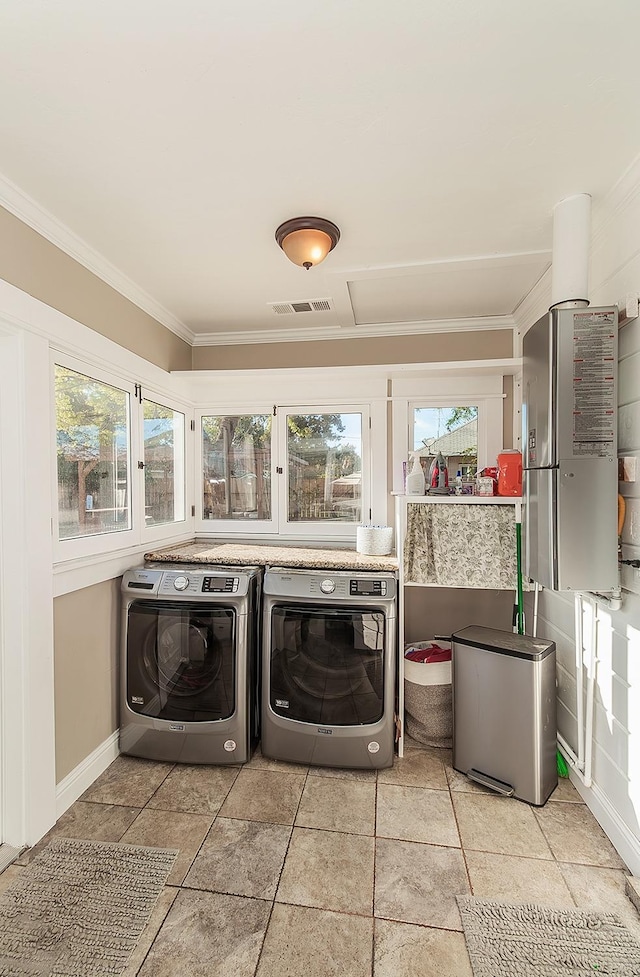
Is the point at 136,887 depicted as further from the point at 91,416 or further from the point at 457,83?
the point at 457,83

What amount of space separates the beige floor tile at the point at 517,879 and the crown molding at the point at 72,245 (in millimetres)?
2908

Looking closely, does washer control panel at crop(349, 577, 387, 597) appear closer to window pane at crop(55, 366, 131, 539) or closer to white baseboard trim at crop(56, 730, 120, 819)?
window pane at crop(55, 366, 131, 539)

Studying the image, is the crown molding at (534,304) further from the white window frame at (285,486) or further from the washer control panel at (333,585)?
the washer control panel at (333,585)


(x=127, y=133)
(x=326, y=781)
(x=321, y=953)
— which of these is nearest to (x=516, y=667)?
(x=326, y=781)

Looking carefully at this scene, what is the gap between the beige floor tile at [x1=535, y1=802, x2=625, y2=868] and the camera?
177 centimetres

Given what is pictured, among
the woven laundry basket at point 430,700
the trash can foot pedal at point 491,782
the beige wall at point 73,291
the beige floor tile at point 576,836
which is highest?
the beige wall at point 73,291

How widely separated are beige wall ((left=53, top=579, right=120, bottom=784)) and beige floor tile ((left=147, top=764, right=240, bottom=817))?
15.9 inches

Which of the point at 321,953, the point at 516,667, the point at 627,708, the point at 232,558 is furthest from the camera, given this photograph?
the point at 232,558

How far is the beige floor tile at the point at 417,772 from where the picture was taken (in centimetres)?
224

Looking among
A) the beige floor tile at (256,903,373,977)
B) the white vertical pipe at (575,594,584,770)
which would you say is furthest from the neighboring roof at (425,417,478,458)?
the beige floor tile at (256,903,373,977)

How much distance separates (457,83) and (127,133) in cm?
98

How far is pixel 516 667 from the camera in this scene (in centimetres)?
212

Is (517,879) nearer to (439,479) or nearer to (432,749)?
(432,749)

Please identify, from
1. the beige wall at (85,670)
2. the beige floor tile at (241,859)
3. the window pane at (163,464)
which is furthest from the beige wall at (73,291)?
the beige floor tile at (241,859)
